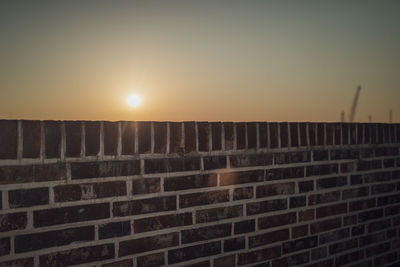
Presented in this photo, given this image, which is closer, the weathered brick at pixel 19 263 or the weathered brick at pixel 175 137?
the weathered brick at pixel 19 263

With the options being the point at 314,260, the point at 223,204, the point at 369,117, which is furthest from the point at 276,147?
the point at 369,117

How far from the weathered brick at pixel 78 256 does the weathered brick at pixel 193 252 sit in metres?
0.37

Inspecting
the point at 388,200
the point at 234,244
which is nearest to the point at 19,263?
the point at 234,244

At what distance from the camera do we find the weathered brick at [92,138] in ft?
5.38

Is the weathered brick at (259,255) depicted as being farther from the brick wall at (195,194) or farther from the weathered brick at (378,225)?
the weathered brick at (378,225)

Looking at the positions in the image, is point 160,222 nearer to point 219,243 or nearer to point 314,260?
point 219,243

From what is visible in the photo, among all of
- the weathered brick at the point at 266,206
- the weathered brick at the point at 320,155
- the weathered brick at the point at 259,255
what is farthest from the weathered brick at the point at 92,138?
the weathered brick at the point at 320,155

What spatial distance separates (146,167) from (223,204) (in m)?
0.59

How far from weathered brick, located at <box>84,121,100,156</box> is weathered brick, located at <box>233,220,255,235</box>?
1037mm

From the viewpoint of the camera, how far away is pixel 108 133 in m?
1.69

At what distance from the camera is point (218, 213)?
6.58 ft

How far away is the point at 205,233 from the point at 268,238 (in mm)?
535

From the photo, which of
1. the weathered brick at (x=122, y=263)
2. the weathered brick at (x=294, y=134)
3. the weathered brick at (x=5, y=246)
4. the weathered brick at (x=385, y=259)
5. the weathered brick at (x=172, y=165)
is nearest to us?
the weathered brick at (x=5, y=246)

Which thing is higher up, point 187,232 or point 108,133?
point 108,133
